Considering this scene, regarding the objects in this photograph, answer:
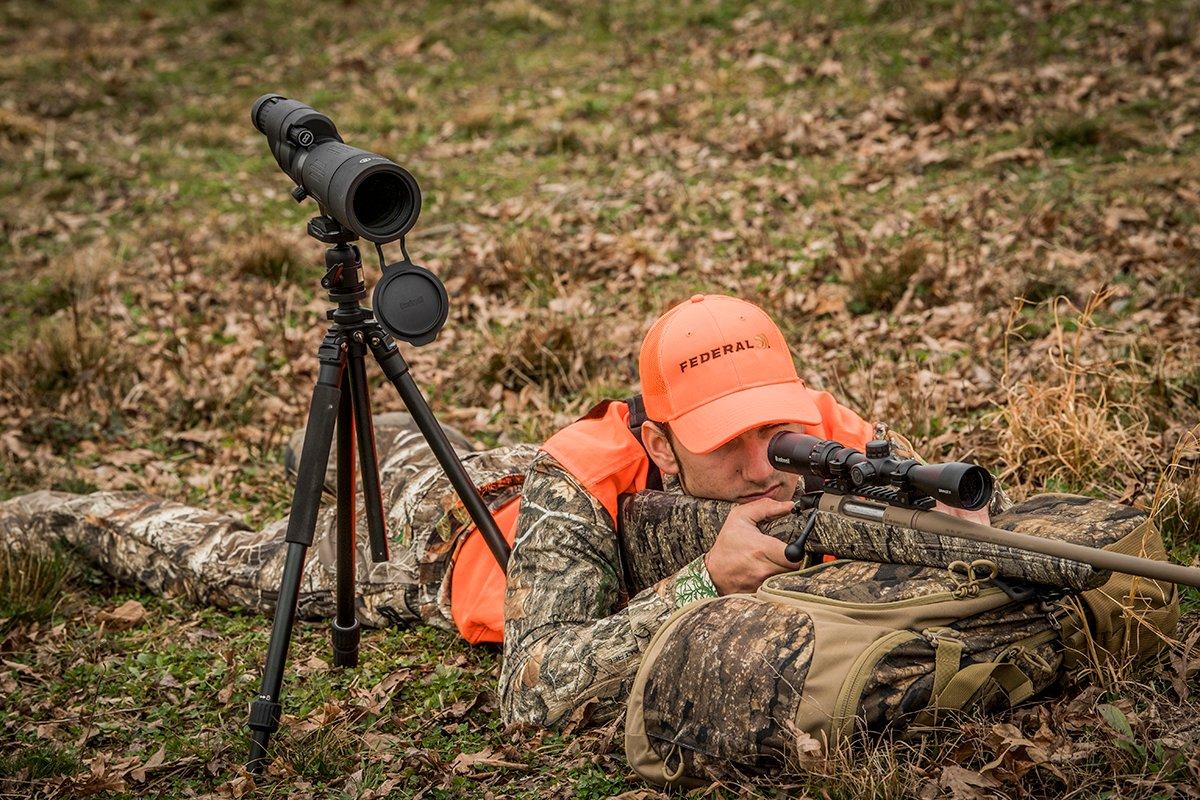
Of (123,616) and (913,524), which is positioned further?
(123,616)

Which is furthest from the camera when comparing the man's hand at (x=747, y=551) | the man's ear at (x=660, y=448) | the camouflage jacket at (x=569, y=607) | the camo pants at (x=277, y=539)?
the camo pants at (x=277, y=539)

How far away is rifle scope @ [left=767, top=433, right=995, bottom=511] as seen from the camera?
299 centimetres

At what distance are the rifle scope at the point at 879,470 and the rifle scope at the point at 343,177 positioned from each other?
1380mm

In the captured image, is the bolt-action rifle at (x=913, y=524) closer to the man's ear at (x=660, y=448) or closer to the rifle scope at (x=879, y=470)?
the rifle scope at (x=879, y=470)

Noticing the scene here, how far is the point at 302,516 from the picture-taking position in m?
4.15

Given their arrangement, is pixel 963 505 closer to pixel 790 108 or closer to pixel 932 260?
pixel 932 260

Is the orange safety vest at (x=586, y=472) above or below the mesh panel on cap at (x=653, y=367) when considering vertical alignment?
below

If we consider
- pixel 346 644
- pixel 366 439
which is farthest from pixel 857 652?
pixel 346 644

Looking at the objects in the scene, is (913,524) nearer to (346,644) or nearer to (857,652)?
(857,652)

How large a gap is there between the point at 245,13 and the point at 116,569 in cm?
1315

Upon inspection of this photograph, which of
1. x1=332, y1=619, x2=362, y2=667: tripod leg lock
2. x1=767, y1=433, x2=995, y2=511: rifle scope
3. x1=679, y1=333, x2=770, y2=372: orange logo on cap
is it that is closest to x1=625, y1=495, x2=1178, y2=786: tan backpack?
x1=767, y1=433, x2=995, y2=511: rifle scope

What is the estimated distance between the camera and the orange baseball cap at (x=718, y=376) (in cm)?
394

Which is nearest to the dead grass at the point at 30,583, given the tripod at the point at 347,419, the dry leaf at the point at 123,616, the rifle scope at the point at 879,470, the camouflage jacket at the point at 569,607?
the dry leaf at the point at 123,616

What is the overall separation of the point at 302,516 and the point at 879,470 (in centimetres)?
204
